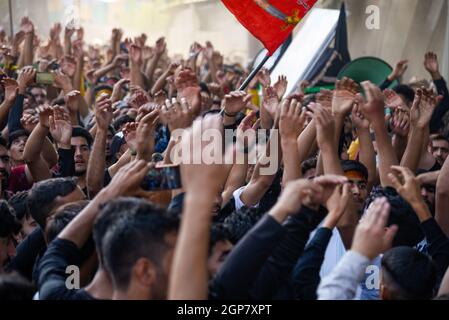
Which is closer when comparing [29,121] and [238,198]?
[238,198]

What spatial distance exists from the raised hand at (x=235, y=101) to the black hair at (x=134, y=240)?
8.30 feet

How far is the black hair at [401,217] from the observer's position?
3.96 m

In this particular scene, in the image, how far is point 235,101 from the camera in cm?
516

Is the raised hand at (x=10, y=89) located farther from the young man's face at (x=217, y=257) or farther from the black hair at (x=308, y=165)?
the young man's face at (x=217, y=257)

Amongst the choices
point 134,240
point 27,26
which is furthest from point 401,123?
point 27,26

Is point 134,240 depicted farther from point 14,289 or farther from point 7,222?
point 7,222


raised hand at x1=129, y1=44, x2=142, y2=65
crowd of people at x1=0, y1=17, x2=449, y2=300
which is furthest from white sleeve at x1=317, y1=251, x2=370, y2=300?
raised hand at x1=129, y1=44, x2=142, y2=65

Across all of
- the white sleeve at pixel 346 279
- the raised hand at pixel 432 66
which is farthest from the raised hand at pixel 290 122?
the raised hand at pixel 432 66

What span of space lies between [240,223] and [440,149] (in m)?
3.28

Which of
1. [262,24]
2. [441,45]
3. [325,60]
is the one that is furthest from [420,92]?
[441,45]

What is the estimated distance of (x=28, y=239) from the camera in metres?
3.85

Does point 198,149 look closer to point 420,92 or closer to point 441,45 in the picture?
point 420,92
